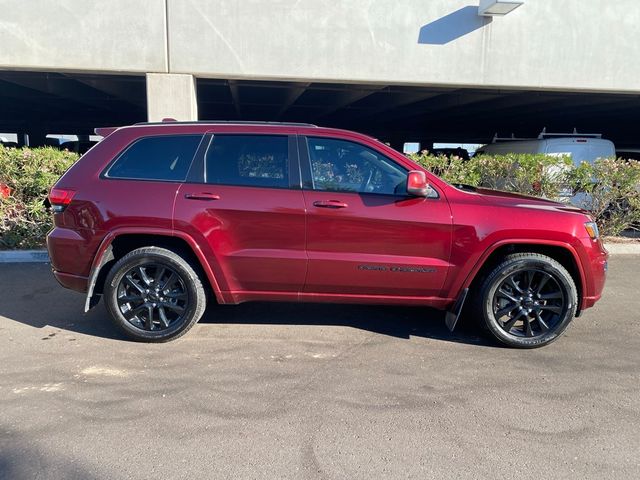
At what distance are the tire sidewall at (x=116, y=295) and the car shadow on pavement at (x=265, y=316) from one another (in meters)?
0.26

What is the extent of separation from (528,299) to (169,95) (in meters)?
6.76

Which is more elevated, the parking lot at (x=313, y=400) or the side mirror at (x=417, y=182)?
the side mirror at (x=417, y=182)

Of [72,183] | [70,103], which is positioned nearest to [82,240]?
[72,183]

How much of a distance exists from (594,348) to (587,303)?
42cm

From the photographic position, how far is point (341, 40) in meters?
8.34

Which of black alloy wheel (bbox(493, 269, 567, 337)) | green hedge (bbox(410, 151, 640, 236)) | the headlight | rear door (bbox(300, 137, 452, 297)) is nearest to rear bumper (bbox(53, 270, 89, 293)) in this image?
rear door (bbox(300, 137, 452, 297))

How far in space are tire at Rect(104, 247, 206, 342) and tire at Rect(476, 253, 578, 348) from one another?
2.55m

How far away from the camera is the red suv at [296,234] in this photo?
13.3 feet

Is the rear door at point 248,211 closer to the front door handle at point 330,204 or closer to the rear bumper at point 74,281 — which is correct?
the front door handle at point 330,204

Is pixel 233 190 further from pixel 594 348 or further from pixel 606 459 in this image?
pixel 594 348

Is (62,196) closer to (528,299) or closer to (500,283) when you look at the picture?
(500,283)

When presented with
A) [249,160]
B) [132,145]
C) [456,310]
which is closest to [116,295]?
[132,145]

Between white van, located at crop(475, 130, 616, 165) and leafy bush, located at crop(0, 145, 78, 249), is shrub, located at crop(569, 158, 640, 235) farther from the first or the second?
leafy bush, located at crop(0, 145, 78, 249)

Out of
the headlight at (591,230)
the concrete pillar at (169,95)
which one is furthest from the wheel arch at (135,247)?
the concrete pillar at (169,95)
